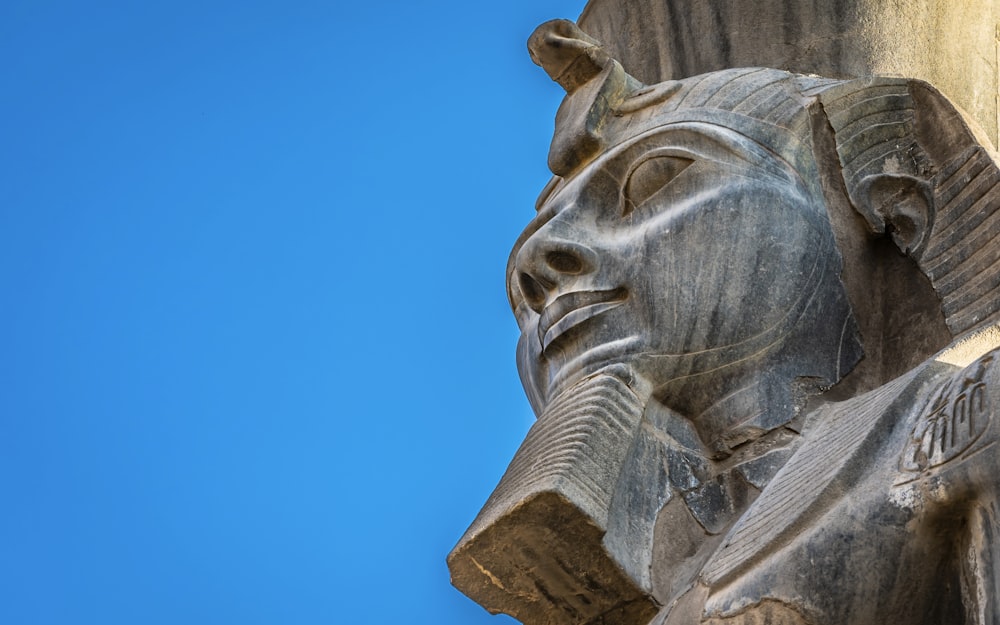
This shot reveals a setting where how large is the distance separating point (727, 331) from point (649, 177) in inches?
23.7

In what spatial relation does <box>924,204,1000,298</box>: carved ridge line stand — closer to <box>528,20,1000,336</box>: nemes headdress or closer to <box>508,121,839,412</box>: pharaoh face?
<box>528,20,1000,336</box>: nemes headdress

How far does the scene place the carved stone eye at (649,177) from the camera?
548 cm

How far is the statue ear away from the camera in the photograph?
5223mm

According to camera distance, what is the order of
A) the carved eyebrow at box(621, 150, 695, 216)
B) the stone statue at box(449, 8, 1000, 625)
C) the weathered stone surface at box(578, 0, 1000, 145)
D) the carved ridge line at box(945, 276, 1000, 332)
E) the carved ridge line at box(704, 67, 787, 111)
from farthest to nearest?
the weathered stone surface at box(578, 0, 1000, 145) < the carved ridge line at box(704, 67, 787, 111) < the carved eyebrow at box(621, 150, 695, 216) < the carved ridge line at box(945, 276, 1000, 332) < the stone statue at box(449, 8, 1000, 625)

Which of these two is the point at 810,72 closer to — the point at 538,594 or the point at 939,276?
the point at 939,276

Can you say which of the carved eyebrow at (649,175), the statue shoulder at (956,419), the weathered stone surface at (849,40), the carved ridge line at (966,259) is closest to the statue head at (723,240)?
the carved eyebrow at (649,175)

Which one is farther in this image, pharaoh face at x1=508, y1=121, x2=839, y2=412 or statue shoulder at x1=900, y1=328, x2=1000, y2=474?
pharaoh face at x1=508, y1=121, x2=839, y2=412

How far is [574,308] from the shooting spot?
17.8ft

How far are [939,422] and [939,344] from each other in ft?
3.14

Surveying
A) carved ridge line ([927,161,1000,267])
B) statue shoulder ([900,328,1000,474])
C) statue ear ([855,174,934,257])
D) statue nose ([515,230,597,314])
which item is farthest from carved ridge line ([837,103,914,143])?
statue shoulder ([900,328,1000,474])

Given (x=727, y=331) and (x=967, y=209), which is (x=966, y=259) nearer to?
(x=967, y=209)

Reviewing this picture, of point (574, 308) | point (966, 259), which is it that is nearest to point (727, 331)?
point (574, 308)

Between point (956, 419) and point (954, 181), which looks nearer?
point (956, 419)

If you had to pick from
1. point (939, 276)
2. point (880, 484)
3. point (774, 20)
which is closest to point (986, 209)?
point (939, 276)
